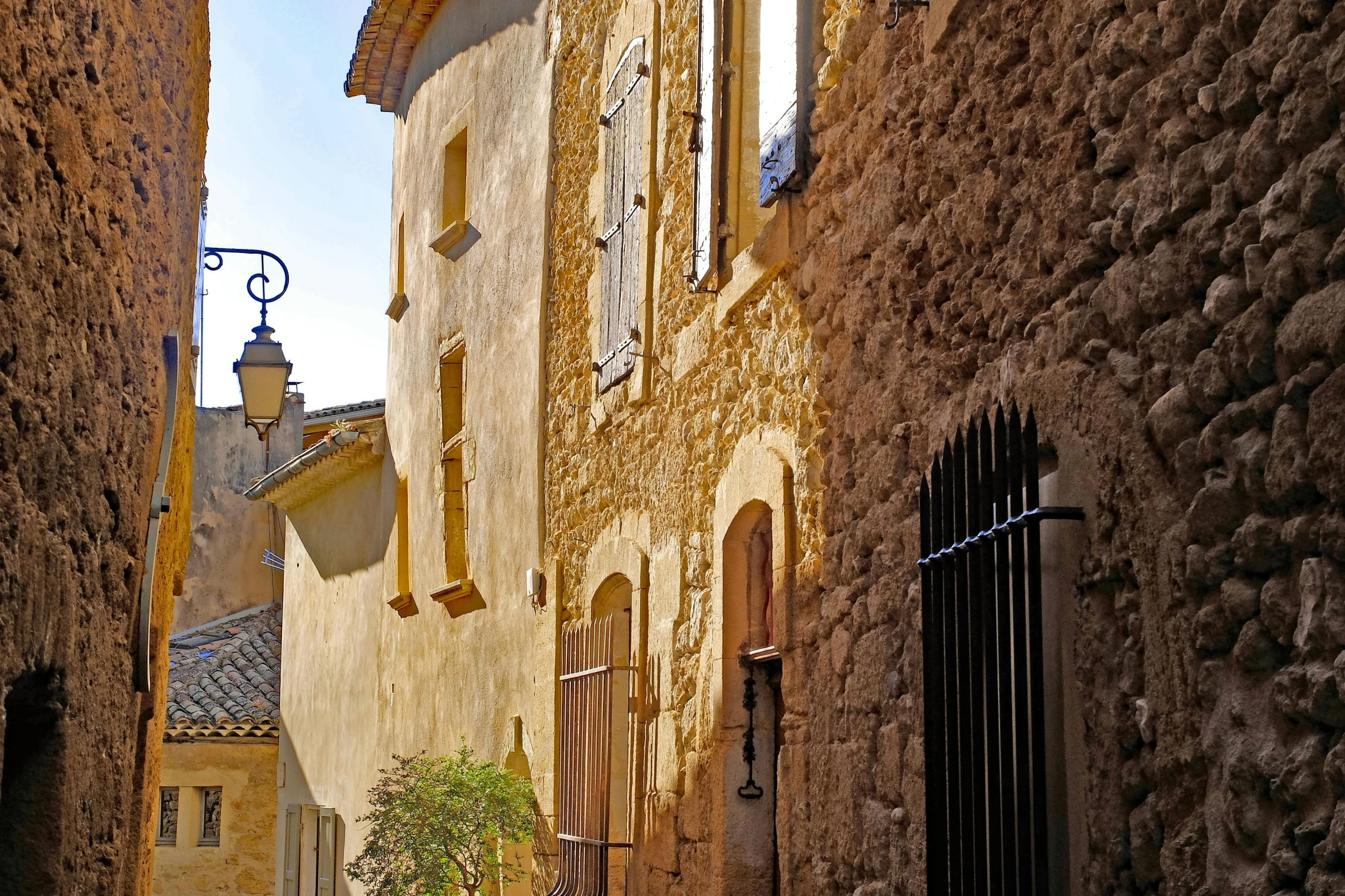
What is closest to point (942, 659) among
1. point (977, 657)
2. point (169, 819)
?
point (977, 657)

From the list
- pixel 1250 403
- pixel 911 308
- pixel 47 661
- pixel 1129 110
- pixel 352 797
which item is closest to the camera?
pixel 1250 403

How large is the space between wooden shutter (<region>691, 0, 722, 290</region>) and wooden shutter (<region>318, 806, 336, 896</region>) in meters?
10.8

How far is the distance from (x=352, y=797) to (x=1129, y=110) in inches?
520

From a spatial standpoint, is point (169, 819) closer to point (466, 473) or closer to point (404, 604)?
point (404, 604)

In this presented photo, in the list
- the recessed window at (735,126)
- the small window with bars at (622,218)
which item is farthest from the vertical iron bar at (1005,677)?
the small window with bars at (622,218)

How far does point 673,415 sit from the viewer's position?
7660mm

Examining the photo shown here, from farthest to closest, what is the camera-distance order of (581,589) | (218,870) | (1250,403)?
1. (218,870)
2. (581,589)
3. (1250,403)

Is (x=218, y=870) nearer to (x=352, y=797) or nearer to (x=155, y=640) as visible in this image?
(x=352, y=797)

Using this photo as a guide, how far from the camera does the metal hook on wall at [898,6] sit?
5.03 metres

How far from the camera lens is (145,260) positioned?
5406 millimetres

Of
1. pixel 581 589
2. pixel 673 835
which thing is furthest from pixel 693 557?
pixel 581 589

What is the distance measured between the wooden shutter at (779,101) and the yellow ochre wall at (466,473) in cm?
367

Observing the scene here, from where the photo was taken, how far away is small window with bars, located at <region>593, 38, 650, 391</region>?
8367 mm

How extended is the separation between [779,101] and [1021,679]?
3.58 m
